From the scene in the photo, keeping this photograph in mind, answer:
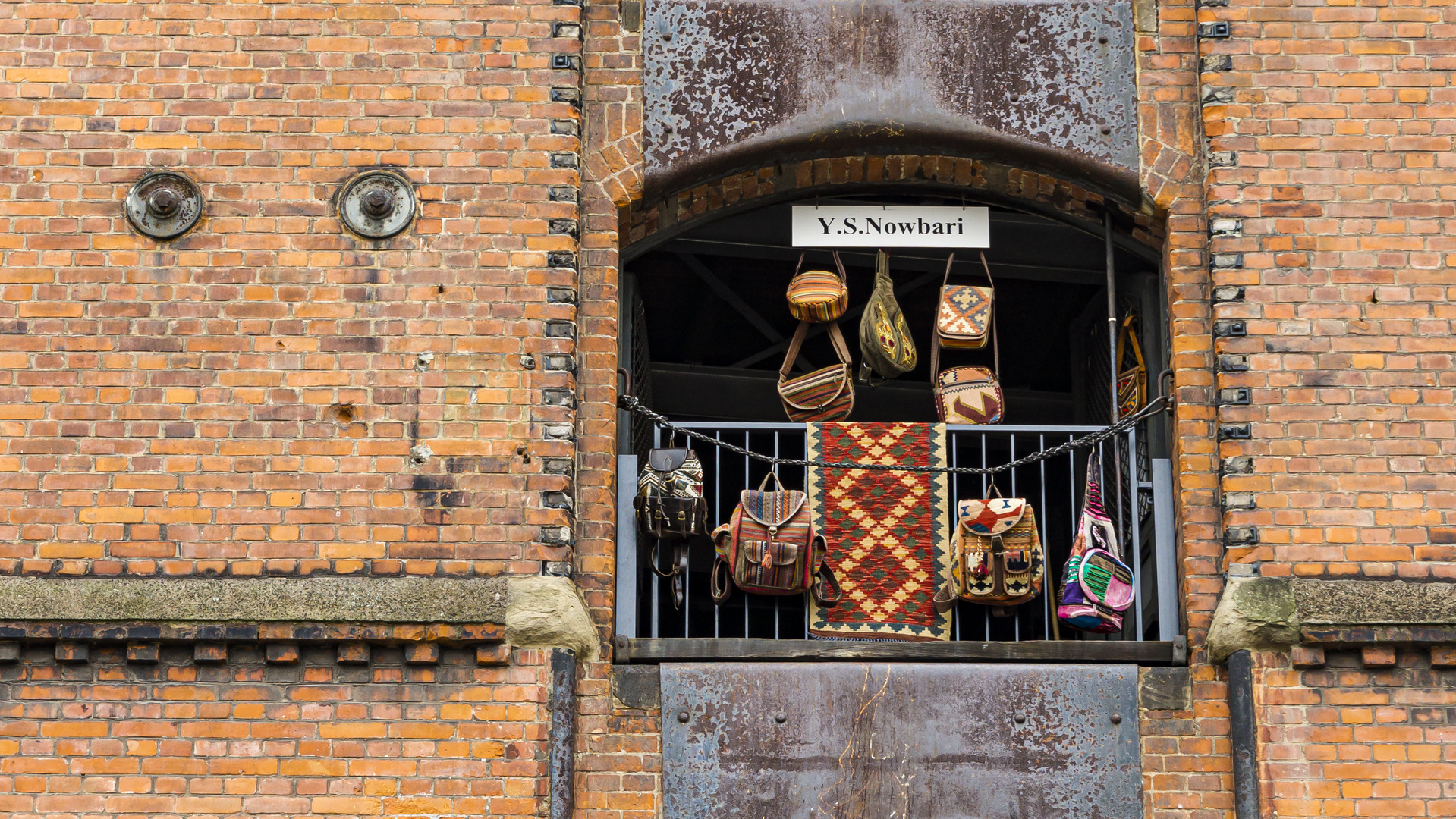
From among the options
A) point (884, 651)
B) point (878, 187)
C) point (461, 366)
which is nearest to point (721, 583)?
point (884, 651)

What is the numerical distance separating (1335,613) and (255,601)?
4362mm

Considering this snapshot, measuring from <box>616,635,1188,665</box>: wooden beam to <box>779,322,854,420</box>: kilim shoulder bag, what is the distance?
4.57ft

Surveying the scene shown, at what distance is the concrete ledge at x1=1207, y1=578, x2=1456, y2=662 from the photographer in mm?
6094

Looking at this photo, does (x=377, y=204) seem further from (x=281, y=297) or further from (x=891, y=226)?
(x=891, y=226)

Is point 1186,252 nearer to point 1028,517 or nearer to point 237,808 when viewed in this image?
point 1028,517

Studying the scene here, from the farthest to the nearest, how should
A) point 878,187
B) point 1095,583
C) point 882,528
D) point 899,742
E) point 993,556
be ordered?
point 878,187 < point 882,528 < point 993,556 < point 1095,583 < point 899,742

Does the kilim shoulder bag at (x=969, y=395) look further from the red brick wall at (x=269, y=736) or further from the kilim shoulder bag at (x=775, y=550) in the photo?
the red brick wall at (x=269, y=736)

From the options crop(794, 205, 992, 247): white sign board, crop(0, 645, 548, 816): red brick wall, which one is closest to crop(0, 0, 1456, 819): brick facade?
crop(0, 645, 548, 816): red brick wall

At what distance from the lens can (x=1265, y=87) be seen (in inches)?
268

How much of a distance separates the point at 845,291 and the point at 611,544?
1.78 metres

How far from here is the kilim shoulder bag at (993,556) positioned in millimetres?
6852

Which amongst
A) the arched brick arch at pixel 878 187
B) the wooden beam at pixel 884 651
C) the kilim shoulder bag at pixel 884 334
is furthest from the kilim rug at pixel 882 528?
the arched brick arch at pixel 878 187

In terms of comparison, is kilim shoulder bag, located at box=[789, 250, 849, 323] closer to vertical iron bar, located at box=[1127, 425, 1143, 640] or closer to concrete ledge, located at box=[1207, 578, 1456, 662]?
vertical iron bar, located at box=[1127, 425, 1143, 640]

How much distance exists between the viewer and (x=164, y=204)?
662 cm
